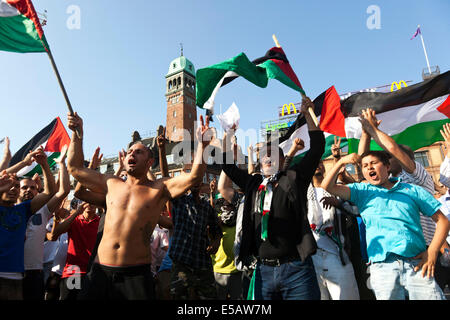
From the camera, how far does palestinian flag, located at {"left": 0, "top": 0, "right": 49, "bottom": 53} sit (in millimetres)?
4566

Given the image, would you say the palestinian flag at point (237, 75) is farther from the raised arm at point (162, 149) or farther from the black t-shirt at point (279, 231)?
the black t-shirt at point (279, 231)

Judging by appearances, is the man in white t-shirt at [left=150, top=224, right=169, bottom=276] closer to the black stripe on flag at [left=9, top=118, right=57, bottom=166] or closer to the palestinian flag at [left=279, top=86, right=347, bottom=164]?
the palestinian flag at [left=279, top=86, right=347, bottom=164]

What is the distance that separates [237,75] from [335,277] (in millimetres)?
3010

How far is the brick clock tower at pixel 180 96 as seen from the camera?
60.8 meters

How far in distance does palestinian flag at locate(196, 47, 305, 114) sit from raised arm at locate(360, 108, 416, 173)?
1.07 m

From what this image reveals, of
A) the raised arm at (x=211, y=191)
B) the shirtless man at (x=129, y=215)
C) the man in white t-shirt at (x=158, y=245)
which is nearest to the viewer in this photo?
the shirtless man at (x=129, y=215)

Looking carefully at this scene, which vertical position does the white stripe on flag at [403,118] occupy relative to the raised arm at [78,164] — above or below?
above

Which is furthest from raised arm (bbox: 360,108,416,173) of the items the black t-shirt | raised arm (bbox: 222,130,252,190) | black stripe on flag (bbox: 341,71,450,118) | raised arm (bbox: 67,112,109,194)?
raised arm (bbox: 67,112,109,194)

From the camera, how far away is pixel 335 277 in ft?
11.7

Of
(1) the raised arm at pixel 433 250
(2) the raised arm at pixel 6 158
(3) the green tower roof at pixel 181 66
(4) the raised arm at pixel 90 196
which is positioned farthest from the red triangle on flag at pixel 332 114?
(3) the green tower roof at pixel 181 66

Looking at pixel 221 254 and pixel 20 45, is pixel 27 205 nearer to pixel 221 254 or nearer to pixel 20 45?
pixel 20 45

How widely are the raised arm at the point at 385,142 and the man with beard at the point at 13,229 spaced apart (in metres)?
4.12

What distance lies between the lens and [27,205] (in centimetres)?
390
